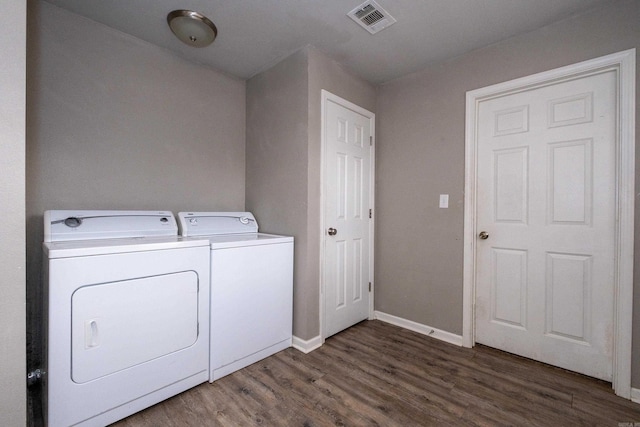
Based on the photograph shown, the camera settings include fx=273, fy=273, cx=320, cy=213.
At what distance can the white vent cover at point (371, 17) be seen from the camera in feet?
5.68

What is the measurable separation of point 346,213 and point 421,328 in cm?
125

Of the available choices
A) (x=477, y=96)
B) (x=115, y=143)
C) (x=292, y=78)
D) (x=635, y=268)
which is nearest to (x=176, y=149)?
(x=115, y=143)

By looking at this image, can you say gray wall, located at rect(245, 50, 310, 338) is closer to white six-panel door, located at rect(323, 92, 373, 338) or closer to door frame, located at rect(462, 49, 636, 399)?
white six-panel door, located at rect(323, 92, 373, 338)

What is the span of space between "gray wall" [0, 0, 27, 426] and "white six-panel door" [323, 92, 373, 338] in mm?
1708

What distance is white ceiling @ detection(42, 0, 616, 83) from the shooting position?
5.63 ft

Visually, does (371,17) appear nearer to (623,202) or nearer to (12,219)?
(623,202)

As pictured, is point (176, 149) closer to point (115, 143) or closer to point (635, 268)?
point (115, 143)

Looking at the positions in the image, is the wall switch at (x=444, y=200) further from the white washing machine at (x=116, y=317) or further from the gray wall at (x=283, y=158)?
the white washing machine at (x=116, y=317)

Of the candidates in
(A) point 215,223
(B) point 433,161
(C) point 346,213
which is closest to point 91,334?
(A) point 215,223

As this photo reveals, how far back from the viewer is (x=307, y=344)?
84.4 inches

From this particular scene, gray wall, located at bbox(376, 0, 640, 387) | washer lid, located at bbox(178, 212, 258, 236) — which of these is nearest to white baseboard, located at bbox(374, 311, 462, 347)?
gray wall, located at bbox(376, 0, 640, 387)

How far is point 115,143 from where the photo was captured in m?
1.98

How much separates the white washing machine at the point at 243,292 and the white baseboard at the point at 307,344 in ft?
0.20

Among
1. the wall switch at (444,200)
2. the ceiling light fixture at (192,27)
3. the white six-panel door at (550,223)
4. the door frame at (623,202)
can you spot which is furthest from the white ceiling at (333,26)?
the wall switch at (444,200)
